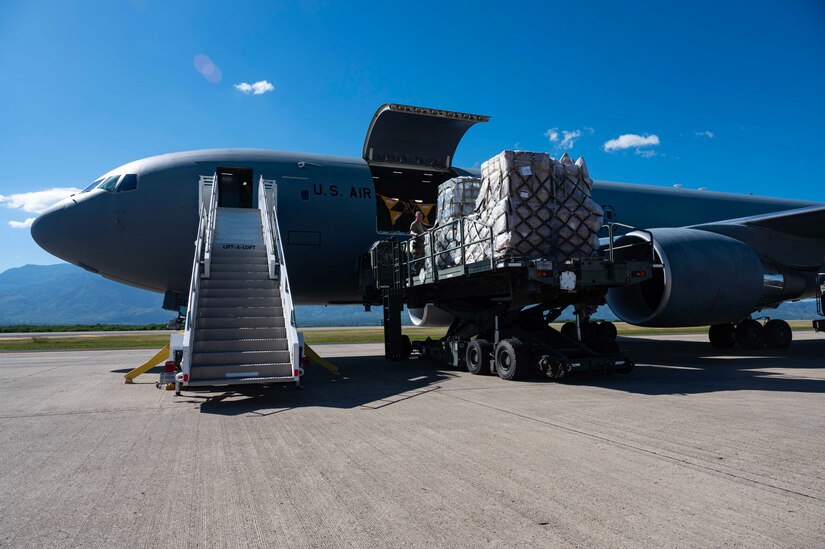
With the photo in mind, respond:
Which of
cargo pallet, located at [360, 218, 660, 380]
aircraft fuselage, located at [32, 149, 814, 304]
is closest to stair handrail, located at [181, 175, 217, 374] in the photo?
aircraft fuselage, located at [32, 149, 814, 304]

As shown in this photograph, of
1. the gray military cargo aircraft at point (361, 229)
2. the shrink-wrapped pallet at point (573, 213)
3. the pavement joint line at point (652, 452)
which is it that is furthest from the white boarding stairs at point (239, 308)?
the shrink-wrapped pallet at point (573, 213)

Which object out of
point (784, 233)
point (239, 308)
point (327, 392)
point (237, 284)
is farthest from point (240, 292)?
point (784, 233)

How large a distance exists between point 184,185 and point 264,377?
617cm

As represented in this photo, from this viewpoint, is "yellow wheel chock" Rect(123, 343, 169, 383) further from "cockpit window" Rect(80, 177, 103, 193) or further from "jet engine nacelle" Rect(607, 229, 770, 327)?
"jet engine nacelle" Rect(607, 229, 770, 327)

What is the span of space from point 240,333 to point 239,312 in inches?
21.6

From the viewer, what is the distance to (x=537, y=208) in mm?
8484

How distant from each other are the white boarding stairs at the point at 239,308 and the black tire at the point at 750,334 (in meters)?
11.8

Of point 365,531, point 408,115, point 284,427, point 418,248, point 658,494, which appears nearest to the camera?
point 365,531

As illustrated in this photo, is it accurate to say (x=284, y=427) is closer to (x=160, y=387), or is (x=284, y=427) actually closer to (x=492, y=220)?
(x=160, y=387)

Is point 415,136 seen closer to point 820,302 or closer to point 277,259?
point 277,259

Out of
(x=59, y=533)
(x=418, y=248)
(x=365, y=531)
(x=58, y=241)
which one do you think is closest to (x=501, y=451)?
(x=365, y=531)

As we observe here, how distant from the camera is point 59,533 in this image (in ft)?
8.92

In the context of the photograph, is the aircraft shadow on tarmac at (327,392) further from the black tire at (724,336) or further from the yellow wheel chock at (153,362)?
the black tire at (724,336)

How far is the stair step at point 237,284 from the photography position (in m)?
8.98
